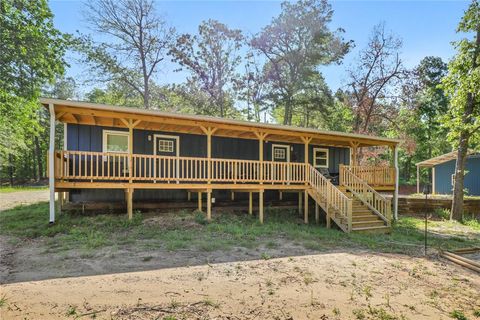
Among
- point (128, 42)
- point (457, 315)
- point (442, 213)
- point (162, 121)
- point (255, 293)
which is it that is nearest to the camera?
point (457, 315)

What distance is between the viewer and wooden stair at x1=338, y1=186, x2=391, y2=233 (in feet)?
33.7

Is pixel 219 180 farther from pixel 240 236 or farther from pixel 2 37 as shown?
pixel 2 37

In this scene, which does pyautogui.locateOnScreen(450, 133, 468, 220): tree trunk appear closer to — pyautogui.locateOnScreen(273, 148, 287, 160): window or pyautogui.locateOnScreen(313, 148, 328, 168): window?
pyautogui.locateOnScreen(313, 148, 328, 168): window

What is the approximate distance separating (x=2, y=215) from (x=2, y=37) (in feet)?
25.6

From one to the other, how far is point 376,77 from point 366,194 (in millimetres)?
15072

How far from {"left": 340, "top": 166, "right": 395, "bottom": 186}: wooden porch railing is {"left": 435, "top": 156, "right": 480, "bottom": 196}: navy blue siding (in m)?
11.0

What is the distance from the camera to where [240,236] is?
856 centimetres

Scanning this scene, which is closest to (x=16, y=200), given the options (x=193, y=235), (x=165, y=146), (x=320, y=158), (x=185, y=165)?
(x=165, y=146)

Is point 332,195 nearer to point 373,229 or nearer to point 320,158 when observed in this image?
point 373,229

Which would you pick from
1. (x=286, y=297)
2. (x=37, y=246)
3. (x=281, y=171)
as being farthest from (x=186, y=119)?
(x=286, y=297)

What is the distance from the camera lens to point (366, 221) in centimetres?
1064

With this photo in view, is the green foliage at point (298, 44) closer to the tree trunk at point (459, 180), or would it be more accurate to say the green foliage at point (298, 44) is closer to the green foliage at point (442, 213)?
the tree trunk at point (459, 180)

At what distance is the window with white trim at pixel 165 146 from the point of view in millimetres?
11805

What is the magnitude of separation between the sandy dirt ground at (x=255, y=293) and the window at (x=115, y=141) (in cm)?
682
